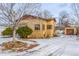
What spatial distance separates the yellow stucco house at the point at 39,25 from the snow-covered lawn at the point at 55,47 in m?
0.06

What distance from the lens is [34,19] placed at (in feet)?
7.05

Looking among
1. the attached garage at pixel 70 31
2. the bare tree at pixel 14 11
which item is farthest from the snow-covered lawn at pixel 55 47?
the bare tree at pixel 14 11

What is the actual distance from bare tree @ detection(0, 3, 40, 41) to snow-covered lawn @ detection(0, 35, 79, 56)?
186 millimetres

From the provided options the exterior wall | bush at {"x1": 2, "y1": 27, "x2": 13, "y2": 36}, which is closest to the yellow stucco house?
the exterior wall

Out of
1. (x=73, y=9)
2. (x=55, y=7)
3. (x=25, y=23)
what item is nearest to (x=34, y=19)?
(x=25, y=23)

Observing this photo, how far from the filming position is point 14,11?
84.5 inches

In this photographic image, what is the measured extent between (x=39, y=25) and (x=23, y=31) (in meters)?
0.17

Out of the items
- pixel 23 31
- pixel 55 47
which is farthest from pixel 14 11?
pixel 55 47

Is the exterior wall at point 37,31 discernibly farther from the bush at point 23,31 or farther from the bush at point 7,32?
the bush at point 7,32

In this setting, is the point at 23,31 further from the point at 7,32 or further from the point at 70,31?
the point at 70,31

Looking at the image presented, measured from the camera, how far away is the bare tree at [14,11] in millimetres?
2139

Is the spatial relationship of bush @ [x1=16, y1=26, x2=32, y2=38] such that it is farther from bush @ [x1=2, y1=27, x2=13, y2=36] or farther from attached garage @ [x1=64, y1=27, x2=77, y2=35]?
attached garage @ [x1=64, y1=27, x2=77, y2=35]

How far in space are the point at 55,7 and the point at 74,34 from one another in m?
0.33

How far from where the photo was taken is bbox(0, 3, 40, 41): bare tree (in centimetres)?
214
